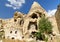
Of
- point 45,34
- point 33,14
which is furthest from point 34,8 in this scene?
point 45,34

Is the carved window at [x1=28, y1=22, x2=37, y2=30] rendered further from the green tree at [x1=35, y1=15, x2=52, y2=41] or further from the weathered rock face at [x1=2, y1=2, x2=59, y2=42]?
the green tree at [x1=35, y1=15, x2=52, y2=41]

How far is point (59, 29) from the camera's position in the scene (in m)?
44.8

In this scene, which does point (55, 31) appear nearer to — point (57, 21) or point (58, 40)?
point (57, 21)

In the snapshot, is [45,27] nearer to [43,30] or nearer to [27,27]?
[43,30]

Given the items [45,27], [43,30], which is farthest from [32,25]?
[43,30]

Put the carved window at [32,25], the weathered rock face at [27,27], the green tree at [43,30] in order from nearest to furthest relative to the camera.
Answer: the green tree at [43,30]
the weathered rock face at [27,27]
the carved window at [32,25]

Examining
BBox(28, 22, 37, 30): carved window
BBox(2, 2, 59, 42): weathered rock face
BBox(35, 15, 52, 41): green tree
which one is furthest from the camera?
BBox(28, 22, 37, 30): carved window

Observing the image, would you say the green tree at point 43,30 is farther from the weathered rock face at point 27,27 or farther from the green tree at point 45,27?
the weathered rock face at point 27,27

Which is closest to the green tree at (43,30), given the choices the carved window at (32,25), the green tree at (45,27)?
the green tree at (45,27)

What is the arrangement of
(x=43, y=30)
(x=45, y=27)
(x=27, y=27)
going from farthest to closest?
(x=27, y=27) < (x=45, y=27) < (x=43, y=30)

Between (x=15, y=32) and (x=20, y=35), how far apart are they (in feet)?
6.26

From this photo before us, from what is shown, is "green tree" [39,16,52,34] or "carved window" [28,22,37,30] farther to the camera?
"carved window" [28,22,37,30]

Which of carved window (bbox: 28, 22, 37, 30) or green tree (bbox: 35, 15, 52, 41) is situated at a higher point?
carved window (bbox: 28, 22, 37, 30)

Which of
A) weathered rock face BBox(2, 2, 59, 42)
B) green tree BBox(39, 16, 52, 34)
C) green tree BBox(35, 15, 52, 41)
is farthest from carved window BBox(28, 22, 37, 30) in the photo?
green tree BBox(35, 15, 52, 41)
